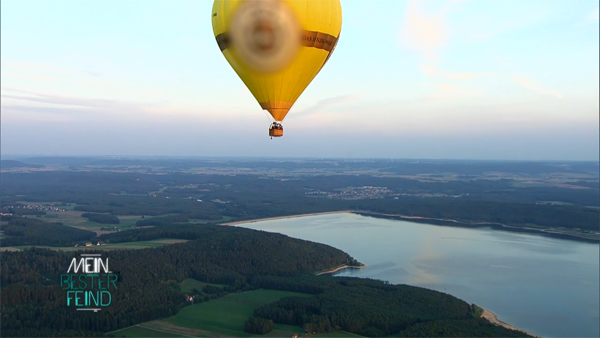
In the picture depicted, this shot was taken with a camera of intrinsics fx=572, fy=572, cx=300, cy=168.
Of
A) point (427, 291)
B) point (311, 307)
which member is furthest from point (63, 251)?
point (427, 291)

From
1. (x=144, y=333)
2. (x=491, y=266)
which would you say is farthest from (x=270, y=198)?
(x=144, y=333)

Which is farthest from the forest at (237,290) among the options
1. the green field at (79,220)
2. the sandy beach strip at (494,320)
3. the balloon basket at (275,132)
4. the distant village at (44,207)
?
the distant village at (44,207)

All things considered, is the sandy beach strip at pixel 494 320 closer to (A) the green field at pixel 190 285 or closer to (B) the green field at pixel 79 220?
(A) the green field at pixel 190 285

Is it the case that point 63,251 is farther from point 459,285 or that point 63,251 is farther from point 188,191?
point 188,191

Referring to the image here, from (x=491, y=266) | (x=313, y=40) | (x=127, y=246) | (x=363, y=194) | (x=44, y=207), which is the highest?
(x=313, y=40)

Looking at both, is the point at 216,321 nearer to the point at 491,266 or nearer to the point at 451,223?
the point at 491,266

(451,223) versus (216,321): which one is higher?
(451,223)

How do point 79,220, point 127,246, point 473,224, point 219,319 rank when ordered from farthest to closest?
1. point 473,224
2. point 79,220
3. point 127,246
4. point 219,319
